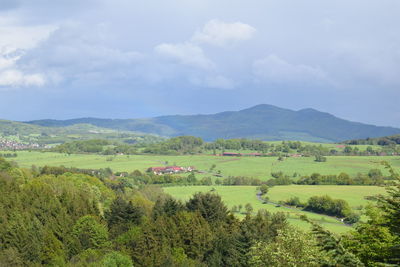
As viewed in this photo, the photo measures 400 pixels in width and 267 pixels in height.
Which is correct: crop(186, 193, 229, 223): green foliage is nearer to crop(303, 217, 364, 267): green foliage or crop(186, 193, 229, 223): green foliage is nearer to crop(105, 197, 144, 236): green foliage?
crop(105, 197, 144, 236): green foliage

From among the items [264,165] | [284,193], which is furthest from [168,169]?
[284,193]

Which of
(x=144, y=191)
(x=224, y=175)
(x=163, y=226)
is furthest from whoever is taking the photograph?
(x=224, y=175)

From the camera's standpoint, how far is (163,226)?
62031 millimetres

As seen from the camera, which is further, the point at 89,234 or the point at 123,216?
the point at 123,216

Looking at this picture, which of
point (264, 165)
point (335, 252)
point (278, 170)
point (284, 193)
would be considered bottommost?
point (284, 193)

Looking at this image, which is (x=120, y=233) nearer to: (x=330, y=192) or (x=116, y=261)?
(x=116, y=261)

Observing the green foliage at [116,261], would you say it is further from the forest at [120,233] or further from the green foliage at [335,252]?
the green foliage at [335,252]

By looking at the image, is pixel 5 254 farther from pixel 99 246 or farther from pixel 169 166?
pixel 169 166

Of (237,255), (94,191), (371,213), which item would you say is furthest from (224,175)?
Answer: (371,213)

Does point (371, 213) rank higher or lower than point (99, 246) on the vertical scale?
higher

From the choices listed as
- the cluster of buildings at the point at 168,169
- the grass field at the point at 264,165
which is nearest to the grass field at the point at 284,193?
the grass field at the point at 264,165

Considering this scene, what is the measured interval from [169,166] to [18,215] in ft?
403

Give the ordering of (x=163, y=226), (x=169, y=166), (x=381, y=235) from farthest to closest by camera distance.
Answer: (x=169, y=166), (x=163, y=226), (x=381, y=235)

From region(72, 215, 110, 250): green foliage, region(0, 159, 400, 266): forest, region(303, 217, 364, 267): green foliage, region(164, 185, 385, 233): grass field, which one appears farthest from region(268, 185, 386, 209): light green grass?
region(303, 217, 364, 267): green foliage
